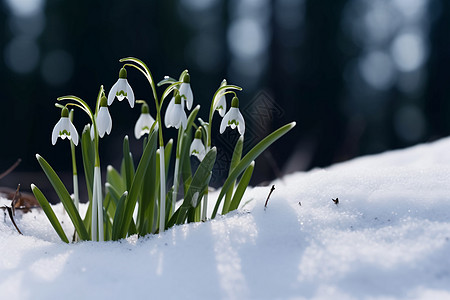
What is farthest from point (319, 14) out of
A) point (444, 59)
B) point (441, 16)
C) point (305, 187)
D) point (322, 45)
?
point (305, 187)

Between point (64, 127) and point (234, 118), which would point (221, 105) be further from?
point (64, 127)

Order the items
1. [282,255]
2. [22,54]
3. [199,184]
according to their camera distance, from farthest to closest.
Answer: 1. [22,54]
2. [199,184]
3. [282,255]

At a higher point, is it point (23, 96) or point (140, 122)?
point (140, 122)

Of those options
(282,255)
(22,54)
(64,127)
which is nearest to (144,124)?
(64,127)

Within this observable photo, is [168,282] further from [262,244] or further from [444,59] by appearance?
[444,59]

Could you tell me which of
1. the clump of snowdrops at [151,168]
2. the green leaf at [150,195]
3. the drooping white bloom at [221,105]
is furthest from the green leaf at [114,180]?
the drooping white bloom at [221,105]

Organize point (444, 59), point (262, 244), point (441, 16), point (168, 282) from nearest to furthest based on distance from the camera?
1. point (168, 282)
2. point (262, 244)
3. point (444, 59)
4. point (441, 16)
